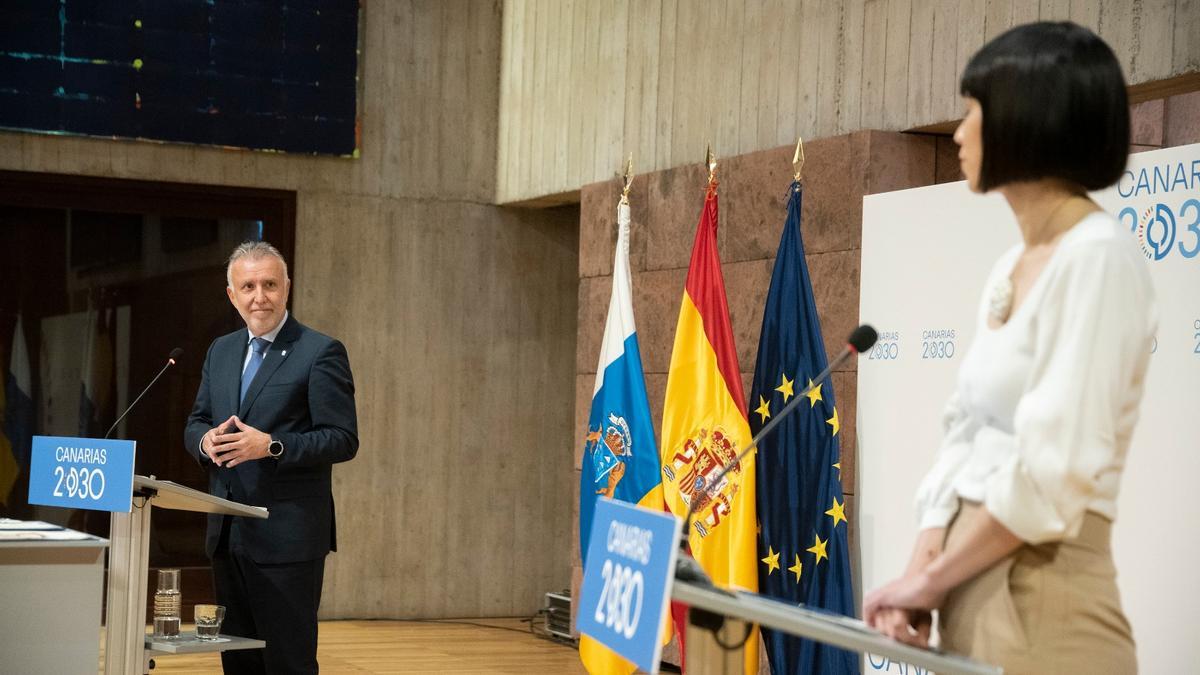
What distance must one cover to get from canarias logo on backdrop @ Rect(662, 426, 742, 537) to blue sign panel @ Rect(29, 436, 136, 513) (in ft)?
6.67

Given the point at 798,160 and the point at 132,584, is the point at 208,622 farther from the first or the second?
the point at 798,160

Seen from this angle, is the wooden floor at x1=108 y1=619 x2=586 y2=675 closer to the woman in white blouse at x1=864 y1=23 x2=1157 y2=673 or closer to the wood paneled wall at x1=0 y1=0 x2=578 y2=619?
the wood paneled wall at x1=0 y1=0 x2=578 y2=619

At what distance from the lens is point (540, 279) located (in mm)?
8242

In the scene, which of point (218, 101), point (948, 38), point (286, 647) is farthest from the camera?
point (218, 101)

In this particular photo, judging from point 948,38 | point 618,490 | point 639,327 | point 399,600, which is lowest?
point 399,600

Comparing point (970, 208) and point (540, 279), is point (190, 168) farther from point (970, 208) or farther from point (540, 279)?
point (970, 208)

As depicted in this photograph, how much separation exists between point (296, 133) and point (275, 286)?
3.56 meters

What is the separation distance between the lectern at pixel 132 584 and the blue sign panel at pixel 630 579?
1.88 metres

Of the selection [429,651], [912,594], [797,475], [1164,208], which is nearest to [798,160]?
[797,475]

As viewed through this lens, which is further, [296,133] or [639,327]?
[296,133]

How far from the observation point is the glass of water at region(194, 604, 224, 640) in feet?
12.3

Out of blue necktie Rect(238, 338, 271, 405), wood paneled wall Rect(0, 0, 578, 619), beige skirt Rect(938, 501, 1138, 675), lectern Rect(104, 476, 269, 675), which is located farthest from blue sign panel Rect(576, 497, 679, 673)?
wood paneled wall Rect(0, 0, 578, 619)

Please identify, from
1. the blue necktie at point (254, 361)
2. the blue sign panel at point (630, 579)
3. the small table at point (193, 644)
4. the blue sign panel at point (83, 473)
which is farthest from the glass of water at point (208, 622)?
the blue sign panel at point (630, 579)

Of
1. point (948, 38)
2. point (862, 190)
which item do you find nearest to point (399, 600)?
point (862, 190)
